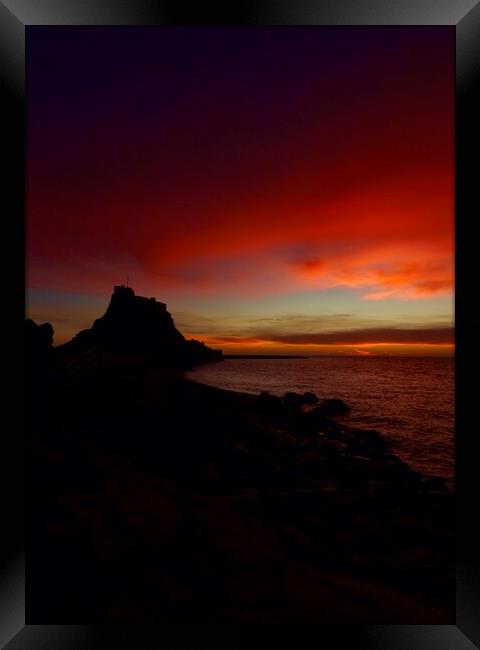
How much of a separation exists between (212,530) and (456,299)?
287 centimetres

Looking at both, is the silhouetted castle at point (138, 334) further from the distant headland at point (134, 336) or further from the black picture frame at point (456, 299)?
the black picture frame at point (456, 299)

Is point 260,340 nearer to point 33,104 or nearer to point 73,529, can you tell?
point 73,529

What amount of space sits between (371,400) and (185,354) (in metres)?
7.53

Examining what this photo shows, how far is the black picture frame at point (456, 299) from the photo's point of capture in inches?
79.6

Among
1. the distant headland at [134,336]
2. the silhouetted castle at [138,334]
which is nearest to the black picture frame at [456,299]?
the distant headland at [134,336]

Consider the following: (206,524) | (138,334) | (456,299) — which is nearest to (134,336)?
(138,334)

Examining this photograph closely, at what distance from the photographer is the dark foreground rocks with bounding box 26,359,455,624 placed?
212cm

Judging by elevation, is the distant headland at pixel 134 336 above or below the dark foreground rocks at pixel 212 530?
above

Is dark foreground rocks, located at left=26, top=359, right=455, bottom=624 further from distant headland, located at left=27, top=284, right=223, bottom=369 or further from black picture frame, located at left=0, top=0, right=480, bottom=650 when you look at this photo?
distant headland, located at left=27, top=284, right=223, bottom=369

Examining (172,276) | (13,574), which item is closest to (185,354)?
(172,276)

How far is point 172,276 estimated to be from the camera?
14.1 feet

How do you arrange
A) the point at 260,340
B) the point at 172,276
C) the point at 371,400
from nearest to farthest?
the point at 172,276, the point at 260,340, the point at 371,400

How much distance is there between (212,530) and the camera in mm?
2432

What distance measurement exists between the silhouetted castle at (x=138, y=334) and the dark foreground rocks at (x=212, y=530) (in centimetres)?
147
